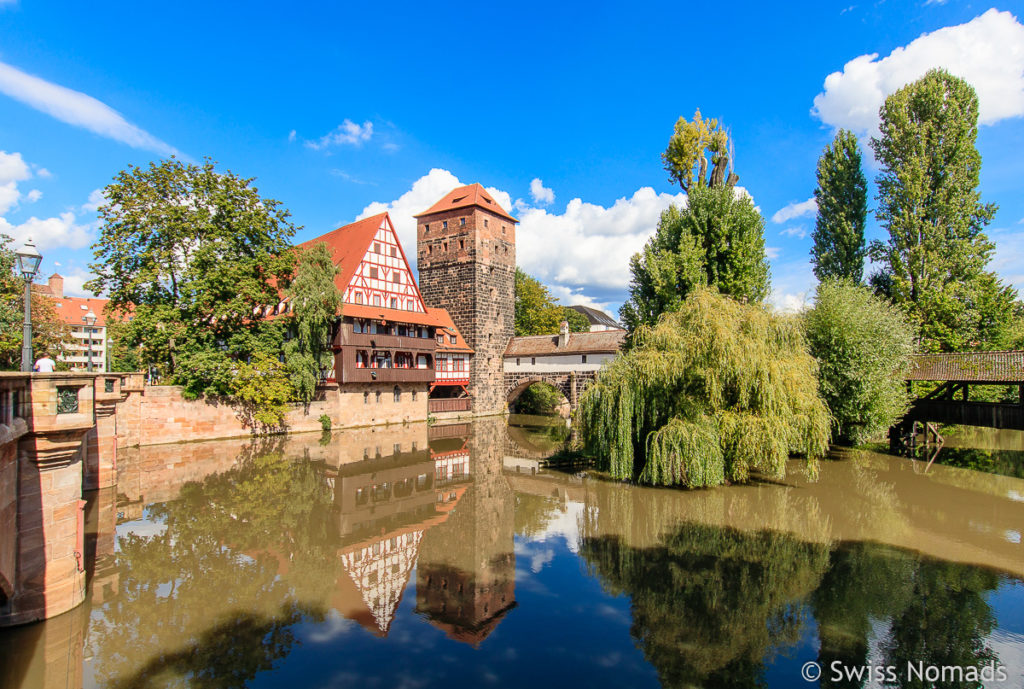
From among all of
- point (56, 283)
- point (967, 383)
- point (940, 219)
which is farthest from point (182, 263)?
point (56, 283)

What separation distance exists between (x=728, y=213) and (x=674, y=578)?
1478 centimetres

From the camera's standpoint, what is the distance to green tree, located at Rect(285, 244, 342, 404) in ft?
76.9

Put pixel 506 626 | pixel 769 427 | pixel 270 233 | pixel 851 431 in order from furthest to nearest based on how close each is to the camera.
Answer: pixel 270 233 → pixel 851 431 → pixel 769 427 → pixel 506 626

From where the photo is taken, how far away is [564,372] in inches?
1351

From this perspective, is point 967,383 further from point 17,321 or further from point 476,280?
point 17,321

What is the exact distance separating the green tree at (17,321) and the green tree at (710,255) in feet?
69.3

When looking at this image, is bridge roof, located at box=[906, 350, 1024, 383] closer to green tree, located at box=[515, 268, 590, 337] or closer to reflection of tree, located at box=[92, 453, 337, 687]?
reflection of tree, located at box=[92, 453, 337, 687]

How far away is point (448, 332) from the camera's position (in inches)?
1332

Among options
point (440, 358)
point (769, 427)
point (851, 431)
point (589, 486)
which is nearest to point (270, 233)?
point (440, 358)

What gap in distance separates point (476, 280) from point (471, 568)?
88.6 ft

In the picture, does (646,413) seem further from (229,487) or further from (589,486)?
(229,487)

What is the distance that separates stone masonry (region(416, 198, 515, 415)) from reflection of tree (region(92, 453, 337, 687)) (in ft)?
73.3

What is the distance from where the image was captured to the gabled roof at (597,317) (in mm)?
65625

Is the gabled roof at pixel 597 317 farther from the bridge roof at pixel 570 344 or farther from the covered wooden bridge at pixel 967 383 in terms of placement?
the covered wooden bridge at pixel 967 383
